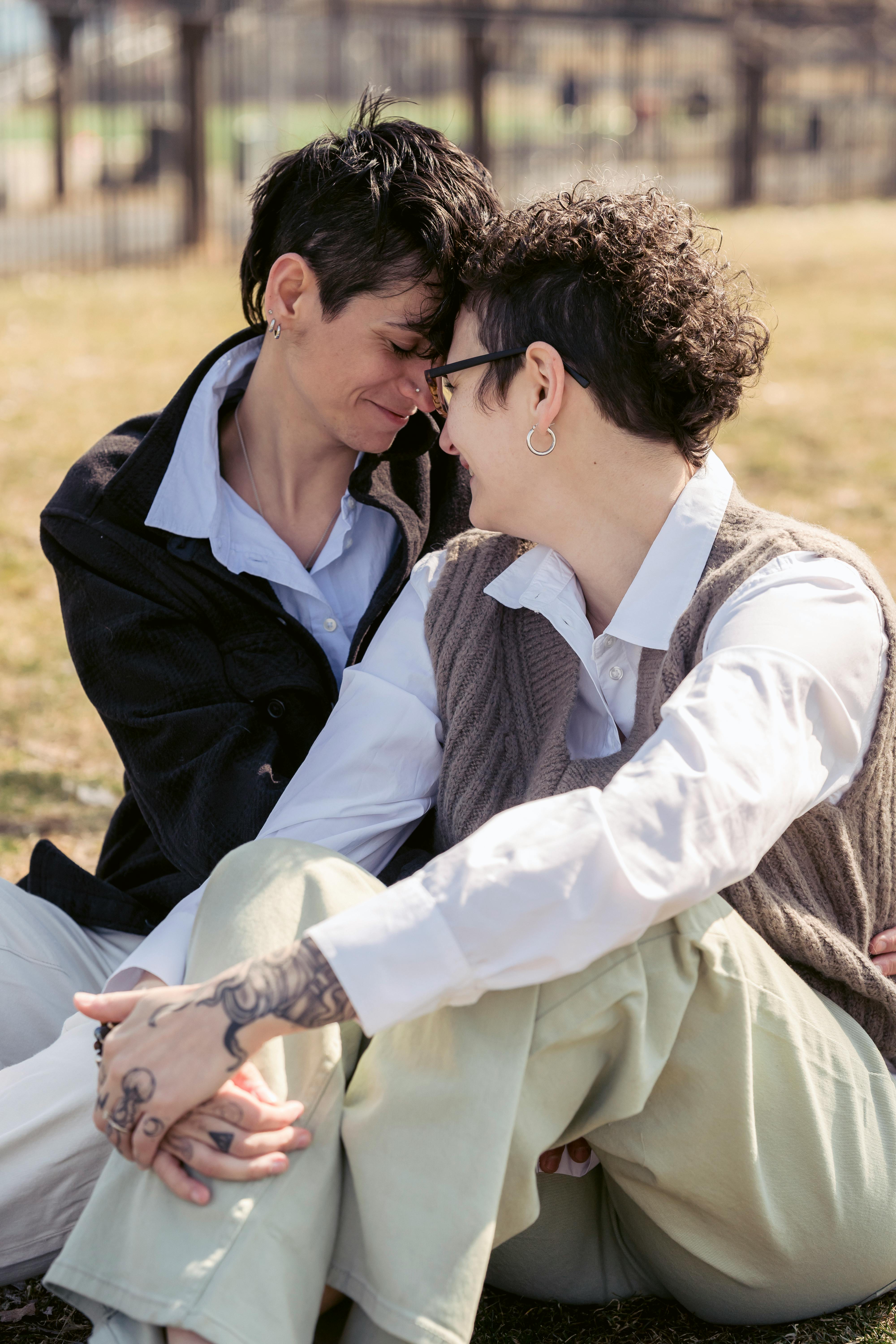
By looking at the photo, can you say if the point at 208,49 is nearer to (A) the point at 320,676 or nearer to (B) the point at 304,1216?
(A) the point at 320,676

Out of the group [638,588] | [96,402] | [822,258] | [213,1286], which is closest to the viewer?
[213,1286]

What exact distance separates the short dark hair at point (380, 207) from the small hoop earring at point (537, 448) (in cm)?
35

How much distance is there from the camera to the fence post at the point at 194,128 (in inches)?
515

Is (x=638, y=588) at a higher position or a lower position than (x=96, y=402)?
higher

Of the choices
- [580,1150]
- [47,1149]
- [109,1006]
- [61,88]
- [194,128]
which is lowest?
[47,1149]

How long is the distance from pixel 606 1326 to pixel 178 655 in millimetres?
1396

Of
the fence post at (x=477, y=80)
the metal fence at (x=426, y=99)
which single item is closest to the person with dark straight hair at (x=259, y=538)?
the metal fence at (x=426, y=99)

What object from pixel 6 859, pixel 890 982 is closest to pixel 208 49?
pixel 6 859

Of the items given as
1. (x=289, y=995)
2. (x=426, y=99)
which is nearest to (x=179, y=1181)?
(x=289, y=995)

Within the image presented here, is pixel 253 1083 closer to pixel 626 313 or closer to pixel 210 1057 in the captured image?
pixel 210 1057

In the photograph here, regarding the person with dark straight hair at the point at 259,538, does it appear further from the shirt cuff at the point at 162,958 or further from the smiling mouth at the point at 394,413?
the shirt cuff at the point at 162,958

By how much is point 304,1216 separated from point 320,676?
1195 millimetres

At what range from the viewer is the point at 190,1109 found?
1.83 m

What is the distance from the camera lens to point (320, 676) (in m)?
2.80
